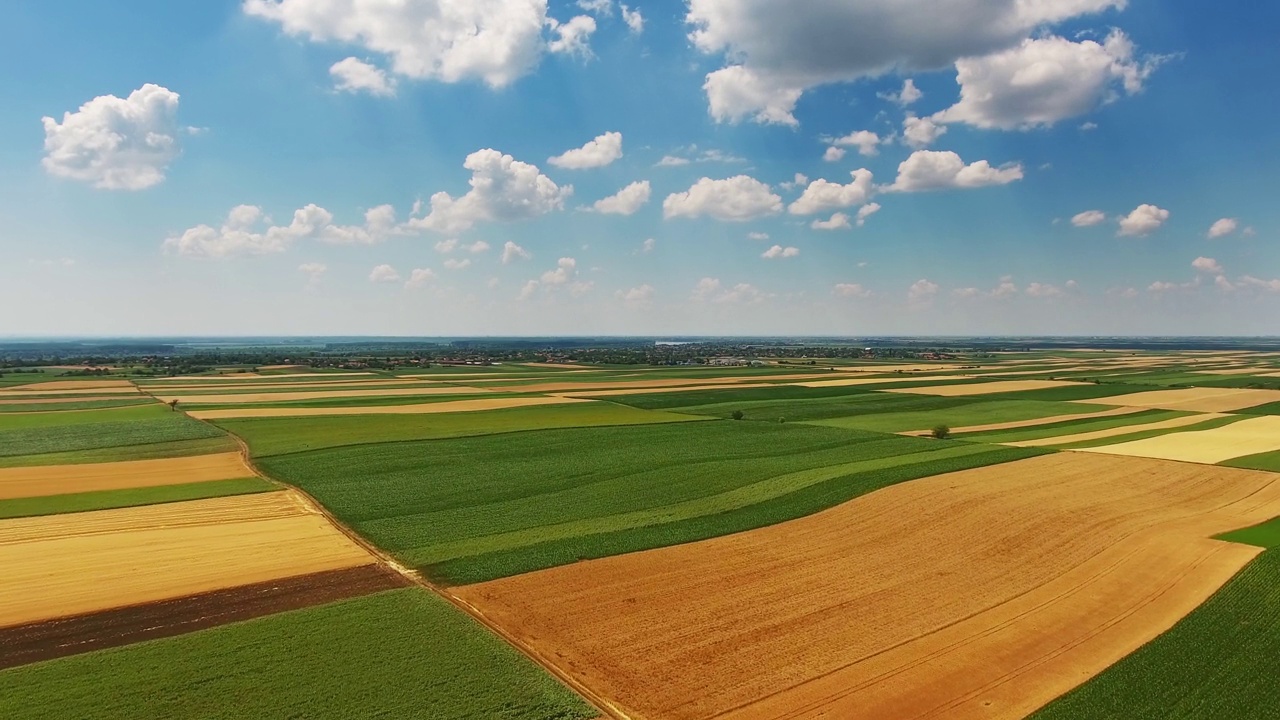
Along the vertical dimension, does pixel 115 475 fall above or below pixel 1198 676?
above

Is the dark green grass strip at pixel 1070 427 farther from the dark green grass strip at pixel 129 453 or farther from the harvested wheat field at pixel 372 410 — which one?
the dark green grass strip at pixel 129 453

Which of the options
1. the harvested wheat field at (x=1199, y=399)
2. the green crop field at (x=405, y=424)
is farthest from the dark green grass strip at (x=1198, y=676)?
the harvested wheat field at (x=1199, y=399)

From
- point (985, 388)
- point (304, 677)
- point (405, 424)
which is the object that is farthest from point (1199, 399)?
point (304, 677)

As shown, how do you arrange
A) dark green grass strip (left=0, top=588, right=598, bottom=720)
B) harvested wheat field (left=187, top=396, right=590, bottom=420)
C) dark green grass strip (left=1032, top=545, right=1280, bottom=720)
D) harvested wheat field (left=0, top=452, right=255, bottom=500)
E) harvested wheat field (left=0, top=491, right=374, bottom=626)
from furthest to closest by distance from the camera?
1. harvested wheat field (left=187, top=396, right=590, bottom=420)
2. harvested wheat field (left=0, top=452, right=255, bottom=500)
3. harvested wheat field (left=0, top=491, right=374, bottom=626)
4. dark green grass strip (left=1032, top=545, right=1280, bottom=720)
5. dark green grass strip (left=0, top=588, right=598, bottom=720)

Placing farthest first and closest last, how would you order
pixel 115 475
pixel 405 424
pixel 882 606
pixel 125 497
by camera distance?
1. pixel 405 424
2. pixel 115 475
3. pixel 125 497
4. pixel 882 606

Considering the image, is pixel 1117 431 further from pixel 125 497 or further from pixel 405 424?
pixel 125 497

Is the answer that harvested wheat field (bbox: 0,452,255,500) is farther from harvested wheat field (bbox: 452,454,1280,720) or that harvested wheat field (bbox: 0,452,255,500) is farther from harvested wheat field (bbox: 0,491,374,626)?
harvested wheat field (bbox: 452,454,1280,720)

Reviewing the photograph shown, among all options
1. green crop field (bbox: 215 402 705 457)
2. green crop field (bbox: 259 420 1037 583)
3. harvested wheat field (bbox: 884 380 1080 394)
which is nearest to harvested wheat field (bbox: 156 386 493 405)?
green crop field (bbox: 215 402 705 457)

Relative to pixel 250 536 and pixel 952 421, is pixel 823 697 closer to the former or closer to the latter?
pixel 250 536
